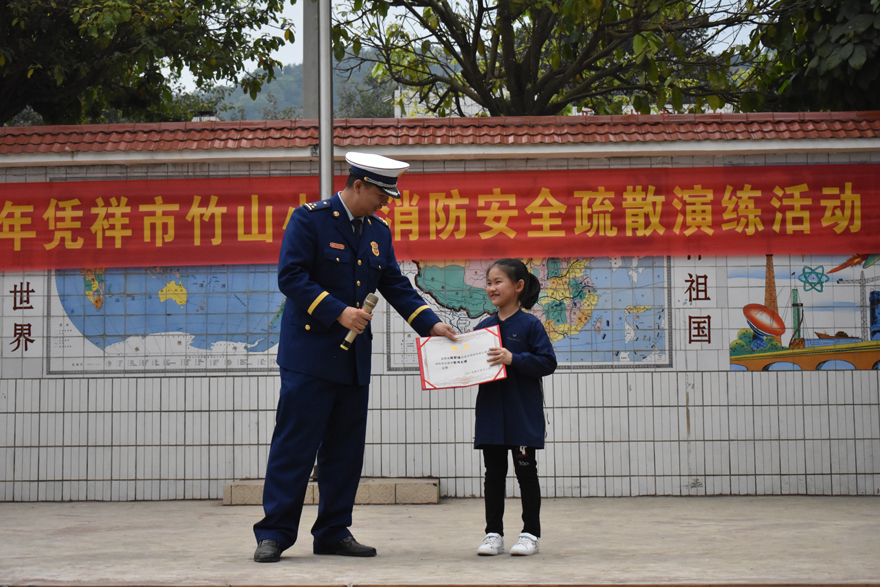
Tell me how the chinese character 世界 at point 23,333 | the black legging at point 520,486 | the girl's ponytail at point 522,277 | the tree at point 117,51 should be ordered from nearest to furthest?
the black legging at point 520,486, the girl's ponytail at point 522,277, the chinese character 世界 at point 23,333, the tree at point 117,51

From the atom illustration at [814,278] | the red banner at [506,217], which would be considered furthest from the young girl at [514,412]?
the atom illustration at [814,278]

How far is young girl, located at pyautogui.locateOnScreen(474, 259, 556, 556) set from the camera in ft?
13.9

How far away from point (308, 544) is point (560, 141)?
3.47 meters

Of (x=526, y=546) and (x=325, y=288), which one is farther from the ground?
(x=325, y=288)

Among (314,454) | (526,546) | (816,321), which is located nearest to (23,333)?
(314,454)

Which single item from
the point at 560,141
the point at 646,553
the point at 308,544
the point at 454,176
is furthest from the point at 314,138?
the point at 646,553

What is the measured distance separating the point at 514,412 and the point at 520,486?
37cm

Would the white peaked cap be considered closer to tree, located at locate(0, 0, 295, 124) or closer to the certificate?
the certificate

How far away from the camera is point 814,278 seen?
6.55m

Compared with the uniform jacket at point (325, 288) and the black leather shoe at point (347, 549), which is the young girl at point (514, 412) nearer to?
the uniform jacket at point (325, 288)

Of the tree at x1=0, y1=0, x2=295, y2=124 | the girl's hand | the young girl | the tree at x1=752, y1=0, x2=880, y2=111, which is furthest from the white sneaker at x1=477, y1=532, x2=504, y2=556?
the tree at x1=0, y1=0, x2=295, y2=124

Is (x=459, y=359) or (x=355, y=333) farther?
(x=459, y=359)

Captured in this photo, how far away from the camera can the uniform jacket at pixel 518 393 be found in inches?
168

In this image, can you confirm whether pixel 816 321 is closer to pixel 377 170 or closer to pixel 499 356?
pixel 499 356
